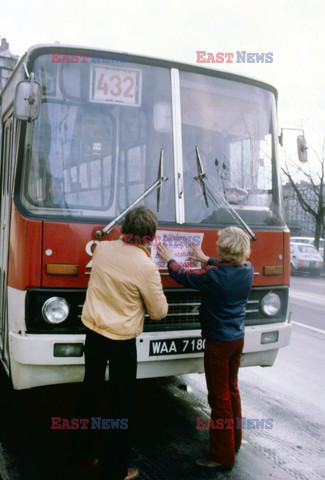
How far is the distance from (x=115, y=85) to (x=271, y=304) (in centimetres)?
226

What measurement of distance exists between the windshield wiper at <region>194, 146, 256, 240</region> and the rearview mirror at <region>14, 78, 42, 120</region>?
1.35 m

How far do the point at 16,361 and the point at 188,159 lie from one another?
2051 mm

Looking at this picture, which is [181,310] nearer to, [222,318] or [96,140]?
[222,318]

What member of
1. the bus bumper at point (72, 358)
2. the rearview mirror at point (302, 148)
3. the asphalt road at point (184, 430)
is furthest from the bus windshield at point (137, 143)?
the asphalt road at point (184, 430)

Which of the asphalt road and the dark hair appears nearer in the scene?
the dark hair

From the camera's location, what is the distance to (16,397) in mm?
5195

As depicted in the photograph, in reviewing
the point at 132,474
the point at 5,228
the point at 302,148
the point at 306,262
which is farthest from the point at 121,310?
the point at 306,262

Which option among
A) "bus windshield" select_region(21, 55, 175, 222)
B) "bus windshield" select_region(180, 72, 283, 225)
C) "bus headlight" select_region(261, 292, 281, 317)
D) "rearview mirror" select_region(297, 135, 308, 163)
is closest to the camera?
"bus windshield" select_region(21, 55, 175, 222)

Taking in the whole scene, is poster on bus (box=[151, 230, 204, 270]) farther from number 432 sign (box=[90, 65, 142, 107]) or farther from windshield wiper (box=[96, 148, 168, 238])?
number 432 sign (box=[90, 65, 142, 107])

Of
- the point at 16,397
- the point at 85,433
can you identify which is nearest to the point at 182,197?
the point at 85,433

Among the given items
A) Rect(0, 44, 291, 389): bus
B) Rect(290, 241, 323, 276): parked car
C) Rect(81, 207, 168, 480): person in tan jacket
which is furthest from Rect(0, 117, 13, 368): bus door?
Rect(290, 241, 323, 276): parked car

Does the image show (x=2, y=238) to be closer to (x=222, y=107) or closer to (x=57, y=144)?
(x=57, y=144)

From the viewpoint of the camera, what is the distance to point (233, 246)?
3.68 meters

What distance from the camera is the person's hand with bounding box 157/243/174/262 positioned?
3996 millimetres
